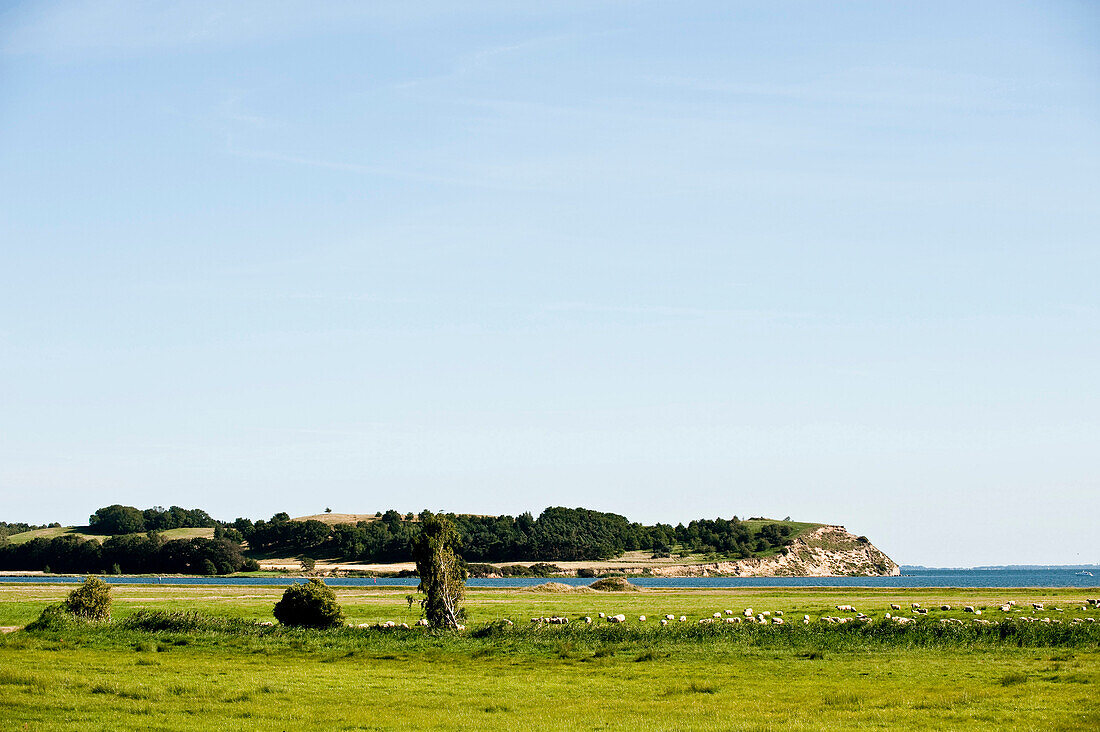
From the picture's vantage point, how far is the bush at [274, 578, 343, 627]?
48719 mm

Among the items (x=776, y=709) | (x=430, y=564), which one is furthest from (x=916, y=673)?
(x=430, y=564)

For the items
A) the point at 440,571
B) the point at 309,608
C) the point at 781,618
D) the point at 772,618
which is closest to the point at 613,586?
the point at 781,618

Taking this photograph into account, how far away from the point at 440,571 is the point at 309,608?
6947 millimetres

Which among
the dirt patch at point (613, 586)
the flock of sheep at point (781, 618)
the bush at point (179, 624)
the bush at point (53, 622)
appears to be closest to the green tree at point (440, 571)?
the flock of sheep at point (781, 618)

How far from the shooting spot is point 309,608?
160 feet

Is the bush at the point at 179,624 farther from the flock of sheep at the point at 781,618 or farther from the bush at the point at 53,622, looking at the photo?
the flock of sheep at the point at 781,618

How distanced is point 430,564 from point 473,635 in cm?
648

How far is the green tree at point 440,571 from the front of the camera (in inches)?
1969

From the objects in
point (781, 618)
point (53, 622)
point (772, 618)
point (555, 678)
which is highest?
point (53, 622)

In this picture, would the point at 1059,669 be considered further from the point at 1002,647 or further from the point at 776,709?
the point at 776,709

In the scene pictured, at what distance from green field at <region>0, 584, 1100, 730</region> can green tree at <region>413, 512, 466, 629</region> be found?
13.5 ft

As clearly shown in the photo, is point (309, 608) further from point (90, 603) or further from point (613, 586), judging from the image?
point (613, 586)

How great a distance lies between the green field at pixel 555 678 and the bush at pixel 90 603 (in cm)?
354

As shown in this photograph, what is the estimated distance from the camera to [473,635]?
45469 mm
